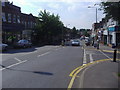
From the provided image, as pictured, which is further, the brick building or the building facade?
the brick building

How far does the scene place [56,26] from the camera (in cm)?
4922

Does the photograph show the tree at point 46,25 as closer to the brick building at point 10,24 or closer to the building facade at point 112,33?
the brick building at point 10,24

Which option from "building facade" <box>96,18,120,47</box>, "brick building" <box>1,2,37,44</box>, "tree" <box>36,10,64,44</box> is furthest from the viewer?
"tree" <box>36,10,64,44</box>

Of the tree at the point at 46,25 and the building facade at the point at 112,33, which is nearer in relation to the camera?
the building facade at the point at 112,33

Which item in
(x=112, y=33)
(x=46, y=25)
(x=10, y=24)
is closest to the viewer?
(x=10, y=24)

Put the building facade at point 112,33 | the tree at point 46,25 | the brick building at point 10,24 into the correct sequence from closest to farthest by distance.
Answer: the building facade at point 112,33
the brick building at point 10,24
the tree at point 46,25

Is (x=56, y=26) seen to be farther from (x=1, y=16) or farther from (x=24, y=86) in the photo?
(x=24, y=86)

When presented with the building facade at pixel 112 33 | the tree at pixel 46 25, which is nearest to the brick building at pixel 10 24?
the tree at pixel 46 25

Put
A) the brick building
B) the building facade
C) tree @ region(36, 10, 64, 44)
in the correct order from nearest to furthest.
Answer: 1. the building facade
2. the brick building
3. tree @ region(36, 10, 64, 44)

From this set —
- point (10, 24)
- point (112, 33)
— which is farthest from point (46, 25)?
point (112, 33)

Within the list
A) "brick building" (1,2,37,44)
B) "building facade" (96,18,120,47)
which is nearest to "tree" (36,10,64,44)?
"brick building" (1,2,37,44)

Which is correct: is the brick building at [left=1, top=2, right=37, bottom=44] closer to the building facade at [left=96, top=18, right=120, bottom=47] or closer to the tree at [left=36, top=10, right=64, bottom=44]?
the tree at [left=36, top=10, right=64, bottom=44]

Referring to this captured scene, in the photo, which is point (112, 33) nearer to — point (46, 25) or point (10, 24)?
point (46, 25)

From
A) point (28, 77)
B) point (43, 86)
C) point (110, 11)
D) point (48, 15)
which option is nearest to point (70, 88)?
point (43, 86)
